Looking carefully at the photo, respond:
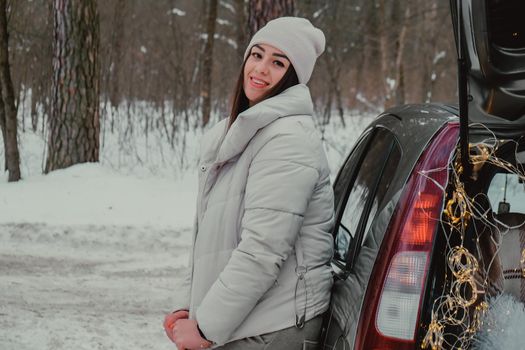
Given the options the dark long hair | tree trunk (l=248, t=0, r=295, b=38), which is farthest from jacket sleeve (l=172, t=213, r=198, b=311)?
tree trunk (l=248, t=0, r=295, b=38)

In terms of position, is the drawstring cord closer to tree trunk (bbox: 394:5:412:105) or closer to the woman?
the woman

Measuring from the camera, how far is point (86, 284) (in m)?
5.86

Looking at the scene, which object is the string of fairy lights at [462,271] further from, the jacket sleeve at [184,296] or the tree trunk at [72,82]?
the tree trunk at [72,82]

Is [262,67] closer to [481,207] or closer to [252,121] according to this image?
[252,121]

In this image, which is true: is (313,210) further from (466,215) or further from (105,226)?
(105,226)

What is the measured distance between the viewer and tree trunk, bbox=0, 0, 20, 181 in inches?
348

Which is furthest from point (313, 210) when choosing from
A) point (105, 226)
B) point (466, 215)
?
point (105, 226)

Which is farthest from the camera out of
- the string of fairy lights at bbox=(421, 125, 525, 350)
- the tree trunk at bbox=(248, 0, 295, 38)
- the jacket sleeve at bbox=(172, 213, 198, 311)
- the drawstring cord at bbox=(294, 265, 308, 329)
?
the tree trunk at bbox=(248, 0, 295, 38)

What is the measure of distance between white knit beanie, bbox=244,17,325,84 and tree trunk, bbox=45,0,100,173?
727cm

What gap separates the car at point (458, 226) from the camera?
6.21 ft

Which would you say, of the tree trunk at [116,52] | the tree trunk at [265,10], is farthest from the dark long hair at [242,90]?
the tree trunk at [116,52]

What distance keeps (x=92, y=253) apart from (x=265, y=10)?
394 cm

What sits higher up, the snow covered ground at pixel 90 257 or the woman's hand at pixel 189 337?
the woman's hand at pixel 189 337

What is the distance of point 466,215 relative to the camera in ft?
6.72
